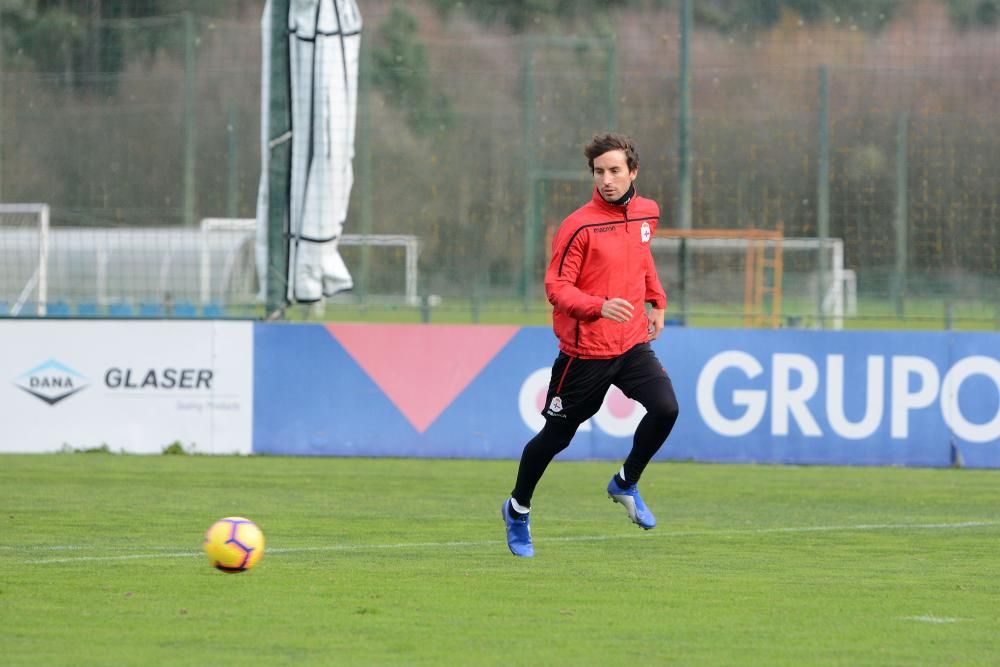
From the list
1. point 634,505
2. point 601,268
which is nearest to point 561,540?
point 634,505

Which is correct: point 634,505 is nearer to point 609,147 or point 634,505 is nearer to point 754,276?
point 609,147

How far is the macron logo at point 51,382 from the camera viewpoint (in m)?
15.7

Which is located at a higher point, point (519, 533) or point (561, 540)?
point (519, 533)

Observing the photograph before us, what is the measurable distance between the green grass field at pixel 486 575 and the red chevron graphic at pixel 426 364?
2117 millimetres

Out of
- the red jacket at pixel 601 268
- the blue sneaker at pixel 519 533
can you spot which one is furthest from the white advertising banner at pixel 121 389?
the red jacket at pixel 601 268

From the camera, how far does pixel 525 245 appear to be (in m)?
18.3

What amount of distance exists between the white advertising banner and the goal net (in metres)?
4.57

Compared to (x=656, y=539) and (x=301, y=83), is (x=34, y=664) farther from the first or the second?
(x=301, y=83)

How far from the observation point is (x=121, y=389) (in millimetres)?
15734

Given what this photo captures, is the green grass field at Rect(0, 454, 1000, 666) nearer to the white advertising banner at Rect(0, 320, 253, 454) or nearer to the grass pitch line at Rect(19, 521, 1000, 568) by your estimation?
the grass pitch line at Rect(19, 521, 1000, 568)

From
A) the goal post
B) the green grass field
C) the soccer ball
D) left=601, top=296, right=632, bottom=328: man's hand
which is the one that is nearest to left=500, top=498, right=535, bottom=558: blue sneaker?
the green grass field

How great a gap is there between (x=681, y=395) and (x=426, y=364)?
2.41 meters

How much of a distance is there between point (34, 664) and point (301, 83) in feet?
39.6

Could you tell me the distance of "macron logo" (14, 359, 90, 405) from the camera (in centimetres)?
1571
